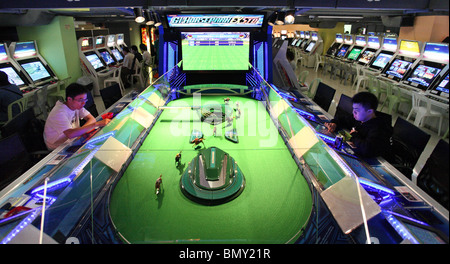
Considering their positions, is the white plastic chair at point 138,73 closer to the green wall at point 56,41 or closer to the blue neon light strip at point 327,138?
the green wall at point 56,41

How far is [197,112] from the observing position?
13.3 ft

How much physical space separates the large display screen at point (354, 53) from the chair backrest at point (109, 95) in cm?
882

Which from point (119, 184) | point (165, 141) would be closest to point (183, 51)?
point (165, 141)

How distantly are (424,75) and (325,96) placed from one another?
9.67 feet

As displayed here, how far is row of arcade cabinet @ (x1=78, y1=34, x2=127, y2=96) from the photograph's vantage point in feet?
24.6

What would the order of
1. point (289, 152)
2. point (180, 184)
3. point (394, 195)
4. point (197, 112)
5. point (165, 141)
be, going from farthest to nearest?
point (197, 112) → point (165, 141) → point (289, 152) → point (180, 184) → point (394, 195)

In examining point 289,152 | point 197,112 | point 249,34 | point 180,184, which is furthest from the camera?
point 249,34

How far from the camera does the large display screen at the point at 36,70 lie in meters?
5.93

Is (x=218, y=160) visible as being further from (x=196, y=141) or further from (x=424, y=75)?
(x=424, y=75)

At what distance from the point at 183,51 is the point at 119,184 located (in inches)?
162

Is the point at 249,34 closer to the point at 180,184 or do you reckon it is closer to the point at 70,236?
the point at 180,184

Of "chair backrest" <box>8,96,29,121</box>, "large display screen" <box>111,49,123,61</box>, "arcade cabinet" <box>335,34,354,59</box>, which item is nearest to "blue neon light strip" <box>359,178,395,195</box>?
"chair backrest" <box>8,96,29,121</box>

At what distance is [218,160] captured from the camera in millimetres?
A: 2371

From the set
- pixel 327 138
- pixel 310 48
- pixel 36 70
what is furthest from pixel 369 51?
pixel 36 70
